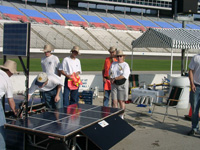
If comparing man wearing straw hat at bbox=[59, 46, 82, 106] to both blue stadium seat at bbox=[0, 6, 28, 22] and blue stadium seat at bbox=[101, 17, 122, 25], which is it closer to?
blue stadium seat at bbox=[0, 6, 28, 22]

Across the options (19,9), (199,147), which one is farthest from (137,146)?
(19,9)

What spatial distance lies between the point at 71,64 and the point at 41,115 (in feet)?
8.70

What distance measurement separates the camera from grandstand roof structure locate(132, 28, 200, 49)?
11.7 metres

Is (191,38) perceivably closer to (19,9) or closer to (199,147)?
(199,147)

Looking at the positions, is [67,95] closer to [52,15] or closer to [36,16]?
[36,16]

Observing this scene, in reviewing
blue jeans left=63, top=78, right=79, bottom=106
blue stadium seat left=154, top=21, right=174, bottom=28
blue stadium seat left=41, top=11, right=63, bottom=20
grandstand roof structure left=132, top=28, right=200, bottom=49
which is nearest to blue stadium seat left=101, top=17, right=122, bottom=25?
blue stadium seat left=154, top=21, right=174, bottom=28

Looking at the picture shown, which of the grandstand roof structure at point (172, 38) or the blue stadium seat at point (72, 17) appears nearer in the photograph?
the grandstand roof structure at point (172, 38)

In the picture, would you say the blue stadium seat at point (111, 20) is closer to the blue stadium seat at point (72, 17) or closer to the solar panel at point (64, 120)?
the blue stadium seat at point (72, 17)

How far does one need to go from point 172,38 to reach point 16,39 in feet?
27.3

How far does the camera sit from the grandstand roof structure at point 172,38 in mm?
11664

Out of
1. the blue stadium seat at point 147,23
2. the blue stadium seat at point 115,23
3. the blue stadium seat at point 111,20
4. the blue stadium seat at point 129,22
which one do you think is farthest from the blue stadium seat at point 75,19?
the blue stadium seat at point 147,23

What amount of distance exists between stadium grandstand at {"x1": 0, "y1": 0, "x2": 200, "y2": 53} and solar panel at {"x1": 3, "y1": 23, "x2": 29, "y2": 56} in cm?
3183

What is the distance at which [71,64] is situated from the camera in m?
7.11

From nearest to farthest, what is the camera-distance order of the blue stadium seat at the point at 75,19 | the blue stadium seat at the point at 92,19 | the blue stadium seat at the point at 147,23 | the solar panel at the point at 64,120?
the solar panel at the point at 64,120 < the blue stadium seat at the point at 75,19 < the blue stadium seat at the point at 92,19 < the blue stadium seat at the point at 147,23
